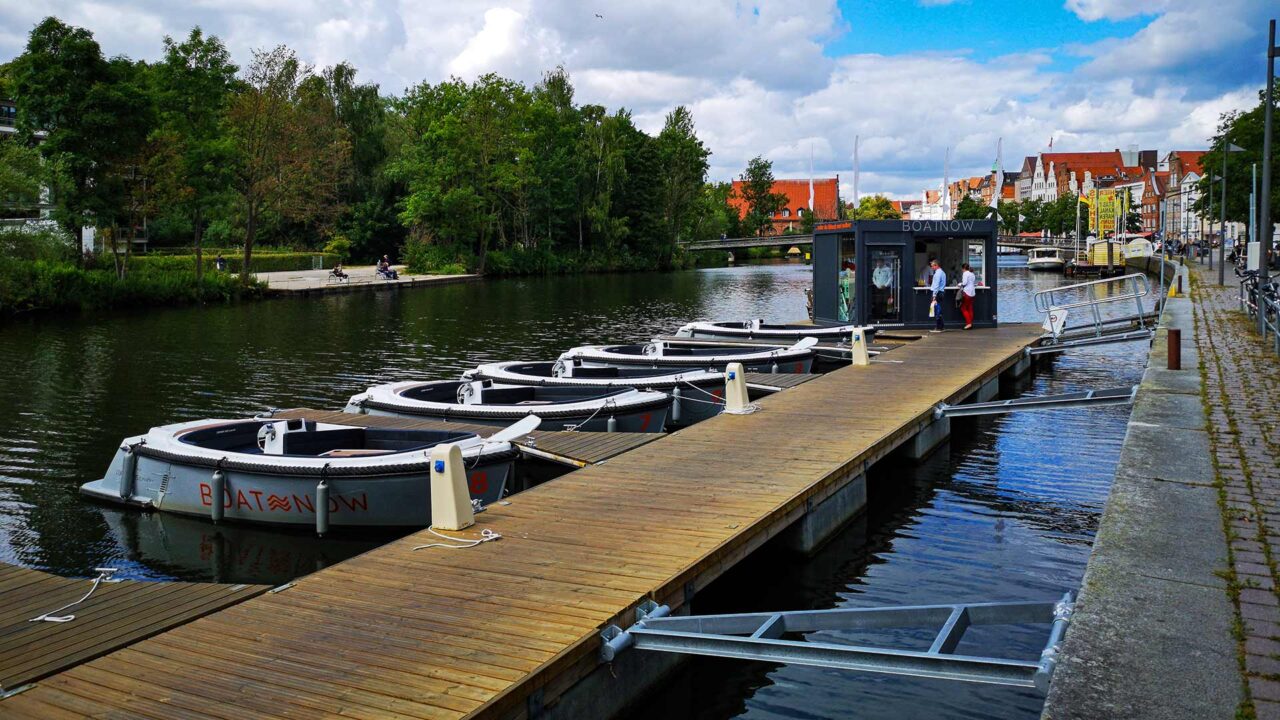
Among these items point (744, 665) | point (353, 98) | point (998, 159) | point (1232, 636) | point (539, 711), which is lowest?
point (744, 665)

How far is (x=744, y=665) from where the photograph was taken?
7.86 metres

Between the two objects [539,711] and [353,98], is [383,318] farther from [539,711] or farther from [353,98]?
[353,98]

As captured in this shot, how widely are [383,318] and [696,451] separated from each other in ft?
102

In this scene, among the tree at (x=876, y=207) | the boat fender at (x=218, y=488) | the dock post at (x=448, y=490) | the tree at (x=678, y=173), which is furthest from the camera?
the tree at (x=876, y=207)

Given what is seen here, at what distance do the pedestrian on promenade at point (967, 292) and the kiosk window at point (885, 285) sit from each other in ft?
5.18

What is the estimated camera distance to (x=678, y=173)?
9775 cm

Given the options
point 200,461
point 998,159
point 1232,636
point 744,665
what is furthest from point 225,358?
point 998,159

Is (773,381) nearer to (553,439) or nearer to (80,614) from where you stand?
(553,439)

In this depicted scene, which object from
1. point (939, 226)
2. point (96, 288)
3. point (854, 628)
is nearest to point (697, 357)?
point (939, 226)

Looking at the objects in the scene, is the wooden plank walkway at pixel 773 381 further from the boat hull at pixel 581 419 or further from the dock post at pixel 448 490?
the dock post at pixel 448 490

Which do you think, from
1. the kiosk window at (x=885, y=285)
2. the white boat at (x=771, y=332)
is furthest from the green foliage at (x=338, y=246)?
the kiosk window at (x=885, y=285)

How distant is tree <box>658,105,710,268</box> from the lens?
9619 centimetres

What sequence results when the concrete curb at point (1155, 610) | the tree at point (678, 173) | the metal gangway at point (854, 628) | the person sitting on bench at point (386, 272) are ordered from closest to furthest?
the concrete curb at point (1155, 610), the metal gangway at point (854, 628), the person sitting on bench at point (386, 272), the tree at point (678, 173)

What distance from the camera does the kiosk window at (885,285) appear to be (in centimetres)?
2574
